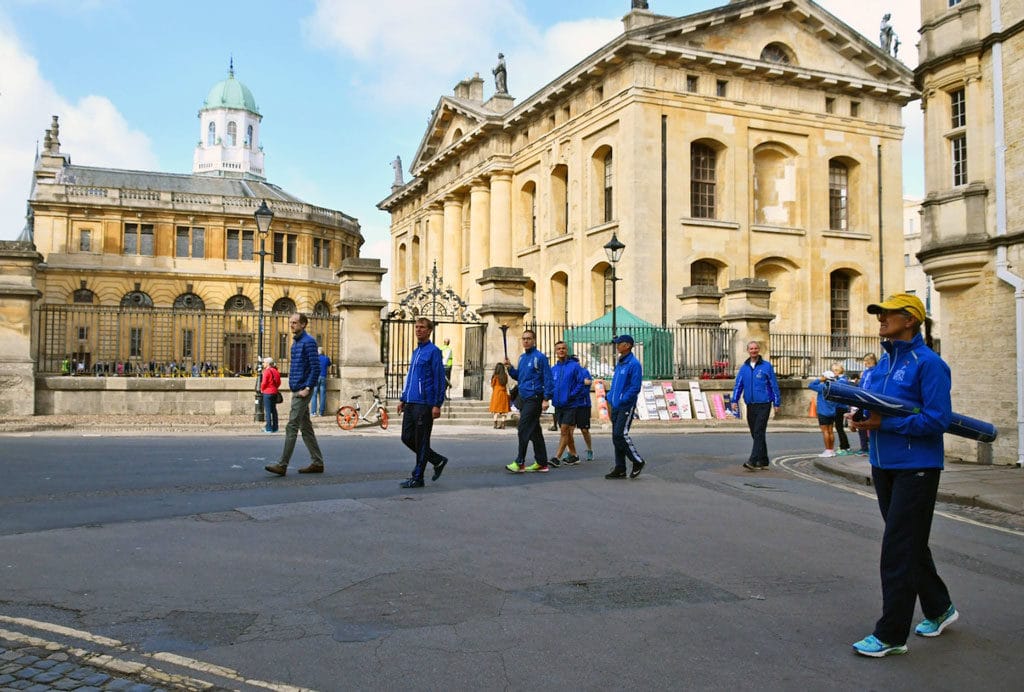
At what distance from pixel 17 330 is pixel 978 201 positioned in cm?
1963

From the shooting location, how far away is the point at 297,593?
5.36m

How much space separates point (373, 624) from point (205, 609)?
101 cm

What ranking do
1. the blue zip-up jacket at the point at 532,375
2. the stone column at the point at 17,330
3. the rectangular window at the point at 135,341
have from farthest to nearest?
the rectangular window at the point at 135,341, the stone column at the point at 17,330, the blue zip-up jacket at the point at 532,375

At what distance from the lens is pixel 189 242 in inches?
2376

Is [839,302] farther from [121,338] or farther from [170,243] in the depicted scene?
[170,243]

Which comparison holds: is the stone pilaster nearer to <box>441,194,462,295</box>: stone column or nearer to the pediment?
the pediment

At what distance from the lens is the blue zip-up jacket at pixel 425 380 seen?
10031 mm

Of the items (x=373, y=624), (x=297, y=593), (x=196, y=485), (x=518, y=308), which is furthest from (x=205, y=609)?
(x=518, y=308)

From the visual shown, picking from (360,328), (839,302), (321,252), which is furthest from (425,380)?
(321,252)

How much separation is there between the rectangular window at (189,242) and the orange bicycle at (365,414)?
143 ft

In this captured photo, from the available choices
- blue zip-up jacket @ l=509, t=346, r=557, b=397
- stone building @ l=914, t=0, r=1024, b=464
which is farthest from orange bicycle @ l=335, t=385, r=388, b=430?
stone building @ l=914, t=0, r=1024, b=464

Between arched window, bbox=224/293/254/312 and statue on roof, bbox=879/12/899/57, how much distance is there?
138 ft

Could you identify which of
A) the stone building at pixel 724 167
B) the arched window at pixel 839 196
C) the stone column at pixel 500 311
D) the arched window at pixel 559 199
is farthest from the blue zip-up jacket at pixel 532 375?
the arched window at pixel 839 196

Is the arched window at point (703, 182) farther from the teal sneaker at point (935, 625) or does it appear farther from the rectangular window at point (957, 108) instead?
the teal sneaker at point (935, 625)
